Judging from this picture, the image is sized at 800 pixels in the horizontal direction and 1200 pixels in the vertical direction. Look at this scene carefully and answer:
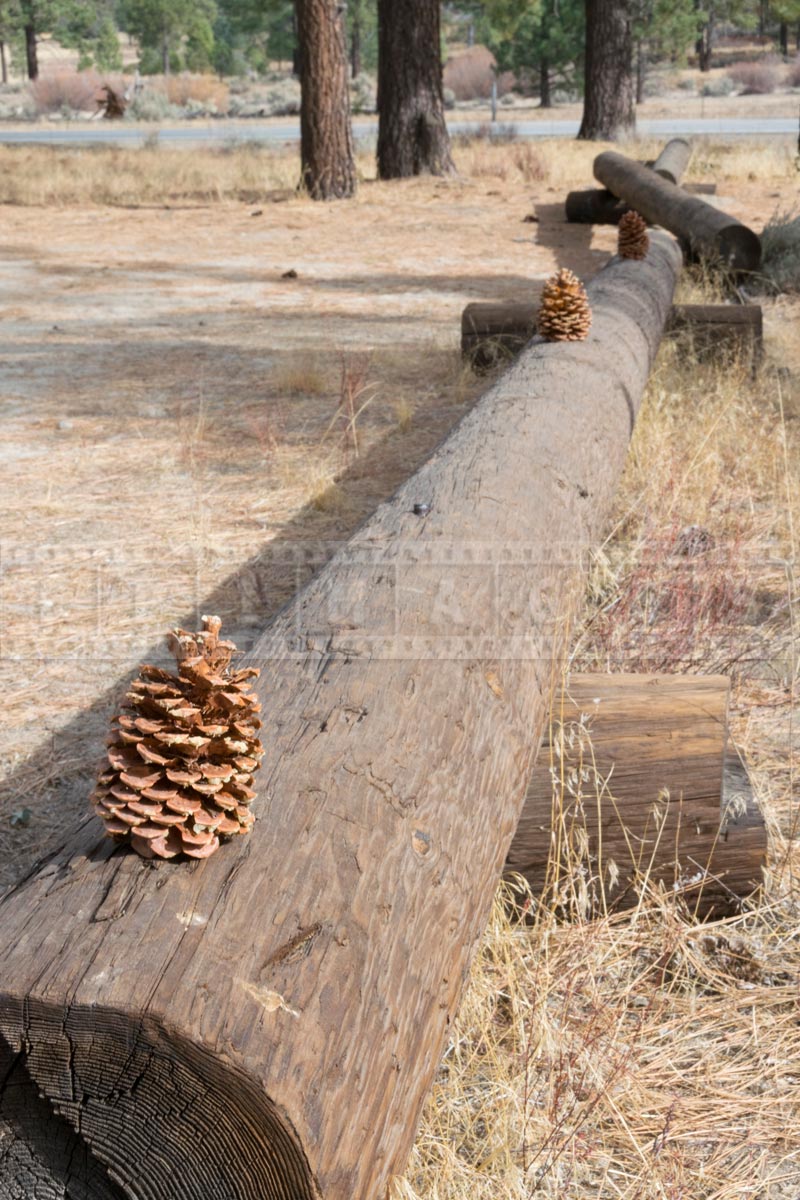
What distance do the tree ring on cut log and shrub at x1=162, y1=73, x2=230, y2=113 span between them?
5017 centimetres

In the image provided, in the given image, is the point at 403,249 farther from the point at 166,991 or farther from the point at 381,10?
the point at 166,991

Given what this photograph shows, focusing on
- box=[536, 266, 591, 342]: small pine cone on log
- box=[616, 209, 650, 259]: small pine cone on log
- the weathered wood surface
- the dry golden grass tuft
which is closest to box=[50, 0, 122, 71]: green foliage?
the weathered wood surface

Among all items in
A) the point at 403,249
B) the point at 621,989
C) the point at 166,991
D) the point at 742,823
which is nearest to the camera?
the point at 166,991

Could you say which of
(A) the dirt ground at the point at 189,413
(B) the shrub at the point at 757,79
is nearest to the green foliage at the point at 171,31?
(B) the shrub at the point at 757,79

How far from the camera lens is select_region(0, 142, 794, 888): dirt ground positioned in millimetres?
3936

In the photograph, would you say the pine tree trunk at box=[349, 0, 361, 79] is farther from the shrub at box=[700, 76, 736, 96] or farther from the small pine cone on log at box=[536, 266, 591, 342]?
the small pine cone on log at box=[536, 266, 591, 342]

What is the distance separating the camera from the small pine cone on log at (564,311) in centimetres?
491

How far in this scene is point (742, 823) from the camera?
274cm

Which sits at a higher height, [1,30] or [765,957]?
[1,30]

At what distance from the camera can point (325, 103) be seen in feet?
46.4

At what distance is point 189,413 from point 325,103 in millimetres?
8931

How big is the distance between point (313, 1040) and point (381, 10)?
15980 mm

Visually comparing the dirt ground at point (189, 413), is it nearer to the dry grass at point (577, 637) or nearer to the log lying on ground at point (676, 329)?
the dry grass at point (577, 637)

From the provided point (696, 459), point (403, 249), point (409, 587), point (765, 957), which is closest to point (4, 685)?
point (409, 587)
